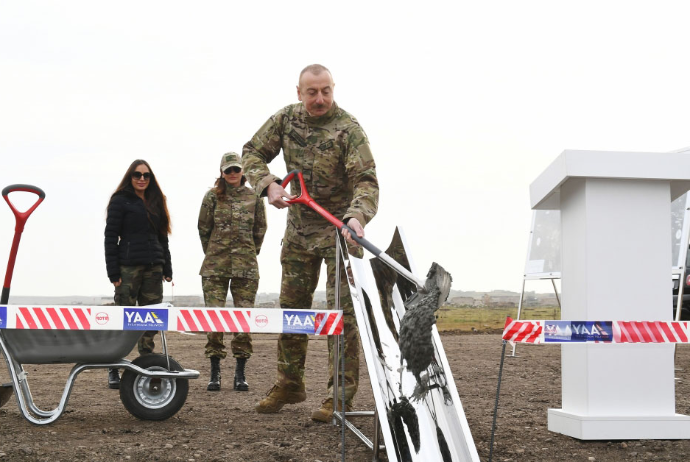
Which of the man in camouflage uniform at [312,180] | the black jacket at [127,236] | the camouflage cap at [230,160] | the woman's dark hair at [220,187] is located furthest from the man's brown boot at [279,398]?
the camouflage cap at [230,160]

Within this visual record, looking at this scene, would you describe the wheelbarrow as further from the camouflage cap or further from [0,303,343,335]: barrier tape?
the camouflage cap

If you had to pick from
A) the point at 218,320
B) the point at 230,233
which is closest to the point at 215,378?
the point at 230,233

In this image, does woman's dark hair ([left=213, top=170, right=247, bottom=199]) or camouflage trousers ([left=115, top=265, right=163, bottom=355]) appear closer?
camouflage trousers ([left=115, top=265, right=163, bottom=355])

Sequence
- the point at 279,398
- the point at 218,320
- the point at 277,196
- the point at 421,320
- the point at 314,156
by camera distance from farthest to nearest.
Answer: the point at 279,398, the point at 314,156, the point at 277,196, the point at 218,320, the point at 421,320

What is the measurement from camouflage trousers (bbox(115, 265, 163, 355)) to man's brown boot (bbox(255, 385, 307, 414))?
1863 mm

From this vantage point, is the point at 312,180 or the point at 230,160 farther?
the point at 230,160

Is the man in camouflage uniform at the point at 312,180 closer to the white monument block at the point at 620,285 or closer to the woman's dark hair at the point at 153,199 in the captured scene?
the white monument block at the point at 620,285

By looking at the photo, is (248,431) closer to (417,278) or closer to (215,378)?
(417,278)

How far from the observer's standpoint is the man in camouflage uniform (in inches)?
180

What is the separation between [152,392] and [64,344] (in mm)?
678

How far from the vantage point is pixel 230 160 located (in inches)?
275

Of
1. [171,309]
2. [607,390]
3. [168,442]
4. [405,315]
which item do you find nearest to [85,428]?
[168,442]

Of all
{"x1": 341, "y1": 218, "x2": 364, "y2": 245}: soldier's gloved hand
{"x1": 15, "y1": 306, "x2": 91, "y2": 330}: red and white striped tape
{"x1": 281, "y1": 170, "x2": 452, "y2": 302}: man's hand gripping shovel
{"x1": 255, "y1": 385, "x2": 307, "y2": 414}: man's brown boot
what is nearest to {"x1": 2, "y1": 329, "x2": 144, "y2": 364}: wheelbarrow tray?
{"x1": 15, "y1": 306, "x2": 91, "y2": 330}: red and white striped tape

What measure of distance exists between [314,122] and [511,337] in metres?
1.84
